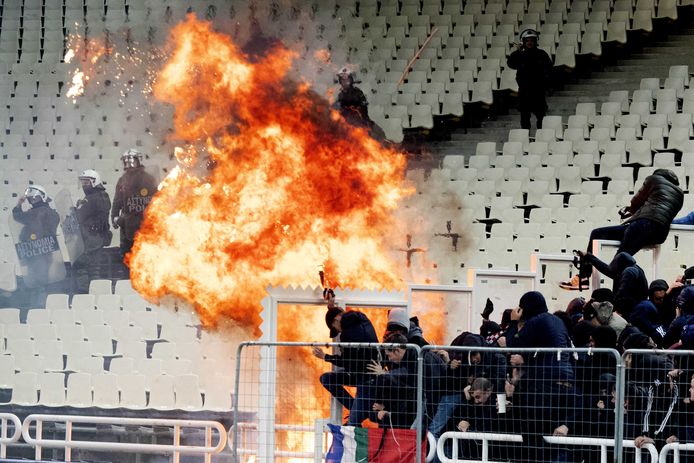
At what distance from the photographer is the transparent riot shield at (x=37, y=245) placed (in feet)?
57.4

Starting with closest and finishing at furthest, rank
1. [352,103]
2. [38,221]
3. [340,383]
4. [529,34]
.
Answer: [340,383]
[529,34]
[352,103]
[38,221]

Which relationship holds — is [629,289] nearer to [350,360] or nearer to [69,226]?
[350,360]

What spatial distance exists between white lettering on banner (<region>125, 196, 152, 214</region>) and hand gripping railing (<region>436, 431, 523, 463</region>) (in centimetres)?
981

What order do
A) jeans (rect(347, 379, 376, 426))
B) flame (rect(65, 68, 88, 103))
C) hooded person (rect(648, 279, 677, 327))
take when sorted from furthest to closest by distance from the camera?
flame (rect(65, 68, 88, 103)) → hooded person (rect(648, 279, 677, 327)) → jeans (rect(347, 379, 376, 426))

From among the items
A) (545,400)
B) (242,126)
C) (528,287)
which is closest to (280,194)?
(242,126)

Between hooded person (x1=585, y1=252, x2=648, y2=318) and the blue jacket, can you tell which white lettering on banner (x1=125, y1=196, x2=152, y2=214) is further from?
the blue jacket

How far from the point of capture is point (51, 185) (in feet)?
58.5

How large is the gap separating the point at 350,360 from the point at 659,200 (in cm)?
482

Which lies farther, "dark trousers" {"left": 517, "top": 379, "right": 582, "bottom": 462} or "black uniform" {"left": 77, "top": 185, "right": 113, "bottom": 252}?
"black uniform" {"left": 77, "top": 185, "right": 113, "bottom": 252}

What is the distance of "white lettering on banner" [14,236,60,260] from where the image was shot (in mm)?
17562

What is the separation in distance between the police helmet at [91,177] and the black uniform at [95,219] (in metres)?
0.06

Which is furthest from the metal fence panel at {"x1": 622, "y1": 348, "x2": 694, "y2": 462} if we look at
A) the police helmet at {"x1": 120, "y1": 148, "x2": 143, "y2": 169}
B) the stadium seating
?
the police helmet at {"x1": 120, "y1": 148, "x2": 143, "y2": 169}

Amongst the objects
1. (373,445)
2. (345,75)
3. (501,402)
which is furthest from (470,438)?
(345,75)

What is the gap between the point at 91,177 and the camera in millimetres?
17547
